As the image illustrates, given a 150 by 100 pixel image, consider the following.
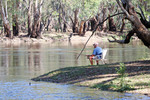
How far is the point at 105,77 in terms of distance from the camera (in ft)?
42.2

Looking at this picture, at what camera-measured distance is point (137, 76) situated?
41.2 ft

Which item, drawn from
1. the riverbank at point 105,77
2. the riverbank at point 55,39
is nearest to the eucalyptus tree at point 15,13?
the riverbank at point 55,39

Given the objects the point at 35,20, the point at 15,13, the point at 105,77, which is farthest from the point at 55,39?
the point at 105,77

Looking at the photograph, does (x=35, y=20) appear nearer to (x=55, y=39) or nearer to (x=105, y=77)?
(x=55, y=39)

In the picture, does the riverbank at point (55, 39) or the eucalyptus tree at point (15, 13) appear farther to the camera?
the eucalyptus tree at point (15, 13)

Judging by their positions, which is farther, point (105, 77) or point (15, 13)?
point (15, 13)

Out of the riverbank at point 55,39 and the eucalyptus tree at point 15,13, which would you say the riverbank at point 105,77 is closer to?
the riverbank at point 55,39

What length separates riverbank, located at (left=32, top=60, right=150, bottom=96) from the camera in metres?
11.6

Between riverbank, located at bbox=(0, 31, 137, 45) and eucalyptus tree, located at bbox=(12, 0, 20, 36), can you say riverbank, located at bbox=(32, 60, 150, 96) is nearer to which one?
riverbank, located at bbox=(0, 31, 137, 45)

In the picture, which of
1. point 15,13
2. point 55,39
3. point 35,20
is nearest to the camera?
point 35,20

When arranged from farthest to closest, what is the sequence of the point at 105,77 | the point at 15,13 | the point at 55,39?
the point at 55,39 < the point at 15,13 < the point at 105,77

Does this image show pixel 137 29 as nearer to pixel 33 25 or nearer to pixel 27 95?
pixel 27 95

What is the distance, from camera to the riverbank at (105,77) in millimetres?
11589

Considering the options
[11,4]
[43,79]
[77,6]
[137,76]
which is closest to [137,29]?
[137,76]
